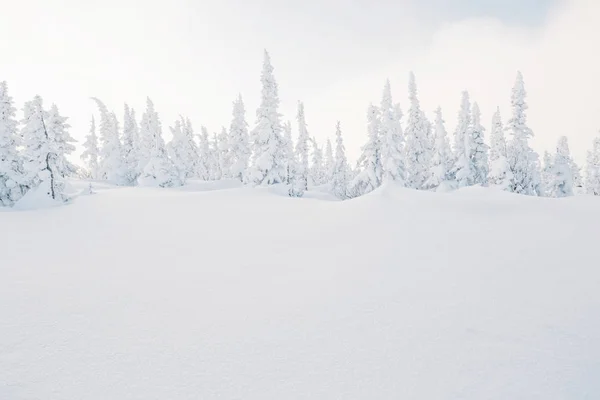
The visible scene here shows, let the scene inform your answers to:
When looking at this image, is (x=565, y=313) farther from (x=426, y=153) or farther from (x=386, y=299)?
(x=426, y=153)

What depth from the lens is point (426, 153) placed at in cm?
4888

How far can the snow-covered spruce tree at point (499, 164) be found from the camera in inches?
1458

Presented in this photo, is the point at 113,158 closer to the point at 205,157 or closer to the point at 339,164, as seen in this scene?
the point at 205,157

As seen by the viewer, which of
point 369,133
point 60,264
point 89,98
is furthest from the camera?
point 89,98

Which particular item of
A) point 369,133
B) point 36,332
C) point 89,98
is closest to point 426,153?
point 369,133

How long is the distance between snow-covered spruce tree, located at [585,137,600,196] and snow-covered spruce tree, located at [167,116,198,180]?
2382 inches

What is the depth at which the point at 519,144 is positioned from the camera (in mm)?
37688

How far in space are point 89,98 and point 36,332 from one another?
64402mm

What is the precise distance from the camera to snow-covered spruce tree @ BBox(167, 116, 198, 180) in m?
51.2

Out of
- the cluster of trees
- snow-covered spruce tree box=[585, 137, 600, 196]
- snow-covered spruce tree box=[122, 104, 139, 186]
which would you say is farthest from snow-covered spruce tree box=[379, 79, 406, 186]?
snow-covered spruce tree box=[122, 104, 139, 186]

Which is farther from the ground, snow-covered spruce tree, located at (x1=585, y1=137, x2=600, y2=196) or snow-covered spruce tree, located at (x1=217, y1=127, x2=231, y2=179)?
snow-covered spruce tree, located at (x1=217, y1=127, x2=231, y2=179)

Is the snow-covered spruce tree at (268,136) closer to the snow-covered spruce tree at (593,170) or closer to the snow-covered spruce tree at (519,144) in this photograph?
the snow-covered spruce tree at (519,144)

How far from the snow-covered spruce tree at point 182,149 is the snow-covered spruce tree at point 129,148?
7.09m

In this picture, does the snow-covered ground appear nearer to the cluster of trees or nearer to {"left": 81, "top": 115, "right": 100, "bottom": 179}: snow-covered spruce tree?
the cluster of trees
